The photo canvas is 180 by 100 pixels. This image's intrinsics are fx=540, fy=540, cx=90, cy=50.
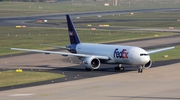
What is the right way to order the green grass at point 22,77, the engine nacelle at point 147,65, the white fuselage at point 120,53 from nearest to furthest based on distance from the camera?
1. the green grass at point 22,77
2. the white fuselage at point 120,53
3. the engine nacelle at point 147,65

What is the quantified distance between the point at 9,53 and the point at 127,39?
34443mm

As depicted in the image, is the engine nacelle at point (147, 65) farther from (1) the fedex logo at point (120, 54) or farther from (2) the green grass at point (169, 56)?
(2) the green grass at point (169, 56)

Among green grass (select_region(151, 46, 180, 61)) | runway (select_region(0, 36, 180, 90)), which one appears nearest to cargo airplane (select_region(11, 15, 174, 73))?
runway (select_region(0, 36, 180, 90))

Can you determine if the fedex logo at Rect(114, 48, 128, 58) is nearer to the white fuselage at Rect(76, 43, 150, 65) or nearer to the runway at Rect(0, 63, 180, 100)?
the white fuselage at Rect(76, 43, 150, 65)

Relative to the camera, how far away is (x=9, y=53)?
102m

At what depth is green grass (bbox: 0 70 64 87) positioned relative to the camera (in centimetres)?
6662

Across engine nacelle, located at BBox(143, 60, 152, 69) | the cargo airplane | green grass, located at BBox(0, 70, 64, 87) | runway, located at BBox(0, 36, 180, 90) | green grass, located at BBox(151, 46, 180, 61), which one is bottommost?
green grass, located at BBox(151, 46, 180, 61)

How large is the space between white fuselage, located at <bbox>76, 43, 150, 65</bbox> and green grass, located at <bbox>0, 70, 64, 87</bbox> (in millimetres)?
8338

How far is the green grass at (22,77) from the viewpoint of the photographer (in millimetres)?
66625

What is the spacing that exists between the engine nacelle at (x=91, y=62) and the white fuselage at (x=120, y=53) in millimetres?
1695

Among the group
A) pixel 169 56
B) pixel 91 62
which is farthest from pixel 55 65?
pixel 169 56

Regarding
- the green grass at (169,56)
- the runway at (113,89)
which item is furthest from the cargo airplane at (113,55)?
the green grass at (169,56)

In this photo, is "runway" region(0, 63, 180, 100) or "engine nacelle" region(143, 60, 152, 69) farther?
"engine nacelle" region(143, 60, 152, 69)

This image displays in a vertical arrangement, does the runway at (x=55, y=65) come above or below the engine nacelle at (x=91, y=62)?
below
